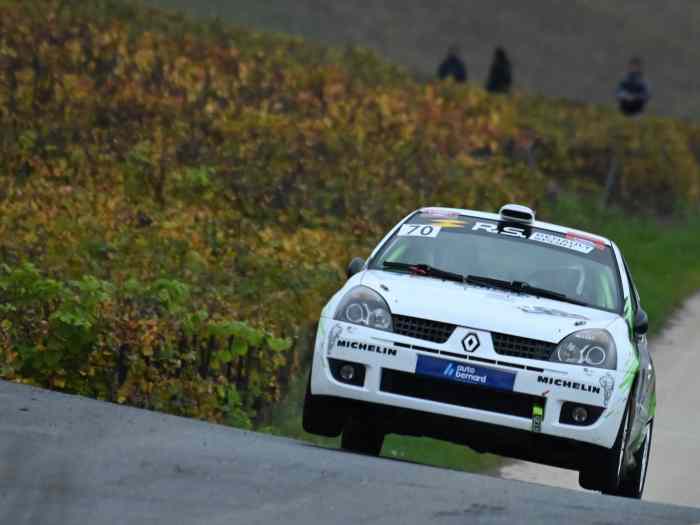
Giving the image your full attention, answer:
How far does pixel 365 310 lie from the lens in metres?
11.2

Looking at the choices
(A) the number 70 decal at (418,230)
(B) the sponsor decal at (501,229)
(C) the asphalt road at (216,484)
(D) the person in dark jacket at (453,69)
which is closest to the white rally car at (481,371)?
(C) the asphalt road at (216,484)

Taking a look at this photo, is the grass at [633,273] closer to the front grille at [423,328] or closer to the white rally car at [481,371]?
the white rally car at [481,371]

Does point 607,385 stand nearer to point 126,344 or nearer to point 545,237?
point 545,237

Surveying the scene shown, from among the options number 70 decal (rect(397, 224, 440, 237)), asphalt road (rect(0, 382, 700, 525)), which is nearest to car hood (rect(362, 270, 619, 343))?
number 70 decal (rect(397, 224, 440, 237))

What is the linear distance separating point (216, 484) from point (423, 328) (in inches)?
95.1

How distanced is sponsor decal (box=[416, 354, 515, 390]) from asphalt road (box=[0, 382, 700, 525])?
558mm

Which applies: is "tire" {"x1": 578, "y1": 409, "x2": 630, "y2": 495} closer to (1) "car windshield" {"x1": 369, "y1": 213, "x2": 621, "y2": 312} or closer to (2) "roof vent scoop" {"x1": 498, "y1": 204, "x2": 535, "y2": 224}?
(1) "car windshield" {"x1": 369, "y1": 213, "x2": 621, "y2": 312}

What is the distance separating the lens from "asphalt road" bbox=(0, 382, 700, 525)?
27.2 feet

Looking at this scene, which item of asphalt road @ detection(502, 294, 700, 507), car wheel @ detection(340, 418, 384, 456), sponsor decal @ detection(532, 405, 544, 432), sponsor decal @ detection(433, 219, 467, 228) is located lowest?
asphalt road @ detection(502, 294, 700, 507)

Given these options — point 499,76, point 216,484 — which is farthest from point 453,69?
point 216,484

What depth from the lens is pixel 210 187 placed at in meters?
22.5

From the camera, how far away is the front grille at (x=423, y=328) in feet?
36.2

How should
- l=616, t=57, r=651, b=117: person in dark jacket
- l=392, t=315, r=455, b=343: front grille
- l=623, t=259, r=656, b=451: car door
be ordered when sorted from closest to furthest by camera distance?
l=392, t=315, r=455, b=343: front grille → l=623, t=259, r=656, b=451: car door → l=616, t=57, r=651, b=117: person in dark jacket

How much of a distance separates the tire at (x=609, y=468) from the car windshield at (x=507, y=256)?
0.92 m
